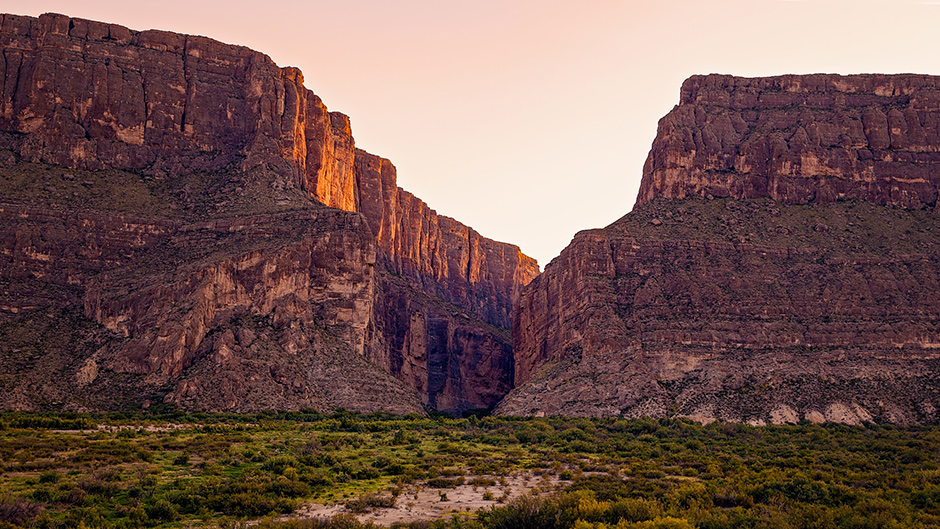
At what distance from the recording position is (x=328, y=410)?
93.0 m

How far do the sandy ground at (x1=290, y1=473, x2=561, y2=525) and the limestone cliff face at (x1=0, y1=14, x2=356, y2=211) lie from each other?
85467mm

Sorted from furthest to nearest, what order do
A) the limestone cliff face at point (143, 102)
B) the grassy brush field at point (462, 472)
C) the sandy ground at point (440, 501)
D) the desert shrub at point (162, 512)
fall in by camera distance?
the limestone cliff face at point (143, 102)
the sandy ground at point (440, 501)
the desert shrub at point (162, 512)
the grassy brush field at point (462, 472)

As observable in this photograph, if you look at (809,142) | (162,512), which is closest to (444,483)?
(162,512)

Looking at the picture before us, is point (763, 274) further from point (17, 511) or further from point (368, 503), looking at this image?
point (17, 511)

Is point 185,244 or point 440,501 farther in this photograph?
point 185,244

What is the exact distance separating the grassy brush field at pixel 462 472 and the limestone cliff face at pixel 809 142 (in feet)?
171

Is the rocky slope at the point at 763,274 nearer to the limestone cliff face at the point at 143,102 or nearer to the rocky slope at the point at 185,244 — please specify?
the rocky slope at the point at 185,244

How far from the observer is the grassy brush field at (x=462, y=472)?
1341 inches

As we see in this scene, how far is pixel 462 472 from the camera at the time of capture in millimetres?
51031

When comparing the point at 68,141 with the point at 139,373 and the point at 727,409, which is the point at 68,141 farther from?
the point at 727,409

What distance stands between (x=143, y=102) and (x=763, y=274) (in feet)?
290

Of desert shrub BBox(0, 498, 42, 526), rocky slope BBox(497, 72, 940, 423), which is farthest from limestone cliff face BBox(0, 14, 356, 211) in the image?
desert shrub BBox(0, 498, 42, 526)

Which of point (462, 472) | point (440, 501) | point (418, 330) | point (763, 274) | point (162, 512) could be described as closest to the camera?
point (162, 512)

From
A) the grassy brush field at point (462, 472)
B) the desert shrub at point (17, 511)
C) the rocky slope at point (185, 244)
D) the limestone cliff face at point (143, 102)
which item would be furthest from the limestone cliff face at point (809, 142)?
the desert shrub at point (17, 511)
